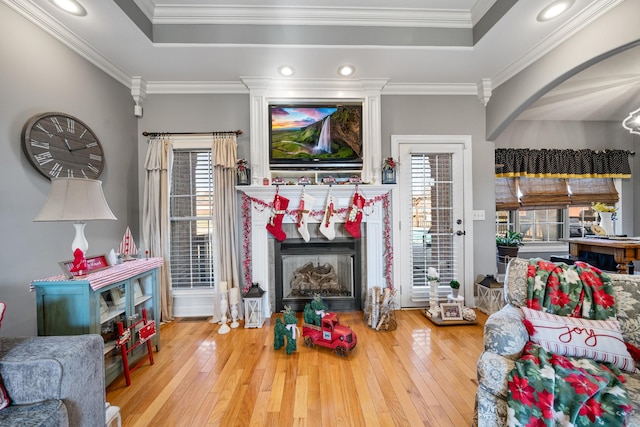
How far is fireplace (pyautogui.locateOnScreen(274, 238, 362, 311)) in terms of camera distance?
299cm

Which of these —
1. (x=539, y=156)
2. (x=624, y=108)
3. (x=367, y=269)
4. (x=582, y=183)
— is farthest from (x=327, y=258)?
(x=624, y=108)

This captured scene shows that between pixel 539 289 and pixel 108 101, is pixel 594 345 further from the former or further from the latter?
pixel 108 101

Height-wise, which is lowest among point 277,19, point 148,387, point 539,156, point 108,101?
point 148,387

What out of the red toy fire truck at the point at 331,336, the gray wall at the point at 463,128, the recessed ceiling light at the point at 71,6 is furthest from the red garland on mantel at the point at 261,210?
the recessed ceiling light at the point at 71,6

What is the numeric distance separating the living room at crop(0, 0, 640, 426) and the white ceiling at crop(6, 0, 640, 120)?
149 millimetres

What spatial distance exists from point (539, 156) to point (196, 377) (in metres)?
5.54

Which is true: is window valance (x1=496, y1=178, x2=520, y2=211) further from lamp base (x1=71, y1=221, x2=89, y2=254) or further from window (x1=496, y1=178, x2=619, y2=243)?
lamp base (x1=71, y1=221, x2=89, y2=254)

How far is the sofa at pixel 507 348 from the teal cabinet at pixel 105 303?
7.31 ft

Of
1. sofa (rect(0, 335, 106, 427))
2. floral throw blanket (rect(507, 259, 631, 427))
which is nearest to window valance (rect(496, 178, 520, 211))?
floral throw blanket (rect(507, 259, 631, 427))

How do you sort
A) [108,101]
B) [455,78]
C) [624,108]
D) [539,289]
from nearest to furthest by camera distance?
[539,289] → [108,101] → [455,78] → [624,108]

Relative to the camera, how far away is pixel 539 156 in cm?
416

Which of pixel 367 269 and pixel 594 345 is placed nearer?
pixel 594 345

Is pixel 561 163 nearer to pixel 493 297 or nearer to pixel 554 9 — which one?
pixel 493 297

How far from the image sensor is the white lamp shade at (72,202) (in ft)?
4.66
